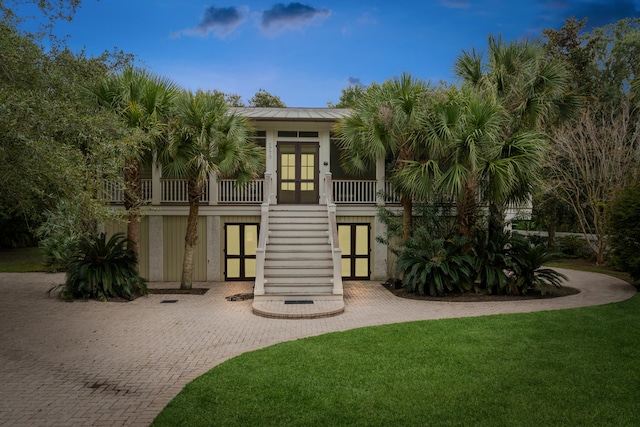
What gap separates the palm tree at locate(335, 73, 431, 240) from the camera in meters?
12.6

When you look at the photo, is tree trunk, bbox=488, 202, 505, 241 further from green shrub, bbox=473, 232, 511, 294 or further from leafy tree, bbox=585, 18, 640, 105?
leafy tree, bbox=585, 18, 640, 105

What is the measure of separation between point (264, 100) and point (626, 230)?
105 feet

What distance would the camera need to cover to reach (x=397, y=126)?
12703mm

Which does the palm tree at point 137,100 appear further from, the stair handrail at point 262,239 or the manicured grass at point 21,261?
the manicured grass at point 21,261

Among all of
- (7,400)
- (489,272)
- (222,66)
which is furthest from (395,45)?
(7,400)

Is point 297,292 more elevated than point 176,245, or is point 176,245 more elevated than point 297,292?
point 176,245

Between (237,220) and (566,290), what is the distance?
35.1 ft

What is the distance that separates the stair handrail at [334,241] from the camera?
1219cm

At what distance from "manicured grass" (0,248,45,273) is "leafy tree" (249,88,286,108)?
Result: 69.6 ft

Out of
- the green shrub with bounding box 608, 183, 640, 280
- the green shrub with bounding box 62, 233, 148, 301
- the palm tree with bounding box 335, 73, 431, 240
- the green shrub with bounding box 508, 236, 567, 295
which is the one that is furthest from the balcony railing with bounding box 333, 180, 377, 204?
the green shrub with bounding box 608, 183, 640, 280

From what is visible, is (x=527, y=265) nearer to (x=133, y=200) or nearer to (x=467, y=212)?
(x=467, y=212)

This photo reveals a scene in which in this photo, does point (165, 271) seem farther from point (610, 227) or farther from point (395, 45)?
point (395, 45)

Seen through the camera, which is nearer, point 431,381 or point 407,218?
point 431,381

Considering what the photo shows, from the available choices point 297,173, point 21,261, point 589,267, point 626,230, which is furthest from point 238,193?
point 589,267
